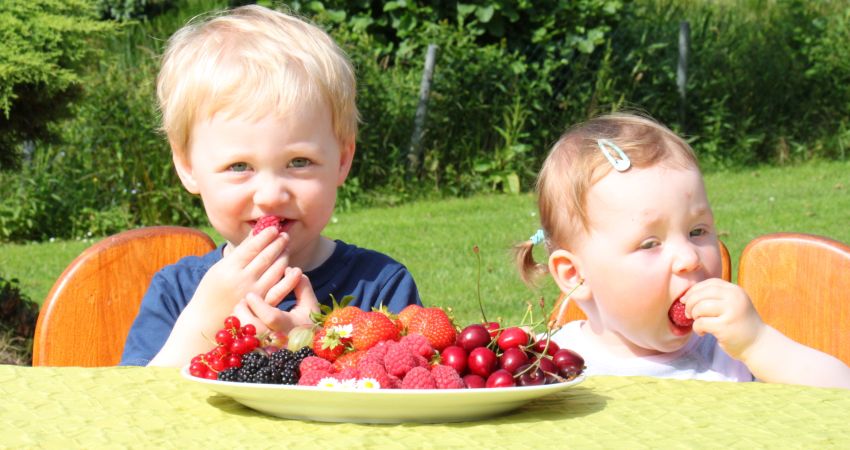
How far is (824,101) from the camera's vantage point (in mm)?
10727

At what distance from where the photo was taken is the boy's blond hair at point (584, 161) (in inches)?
88.1

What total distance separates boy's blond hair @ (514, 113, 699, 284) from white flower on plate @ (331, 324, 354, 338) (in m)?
0.84

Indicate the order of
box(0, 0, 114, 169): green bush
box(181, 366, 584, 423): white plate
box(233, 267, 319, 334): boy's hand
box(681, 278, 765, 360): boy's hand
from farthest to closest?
box(0, 0, 114, 169): green bush → box(681, 278, 765, 360): boy's hand → box(233, 267, 319, 334): boy's hand → box(181, 366, 584, 423): white plate

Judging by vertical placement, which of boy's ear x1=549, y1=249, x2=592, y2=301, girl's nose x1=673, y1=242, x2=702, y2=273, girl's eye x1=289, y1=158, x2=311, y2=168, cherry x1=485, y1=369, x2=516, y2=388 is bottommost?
boy's ear x1=549, y1=249, x2=592, y2=301

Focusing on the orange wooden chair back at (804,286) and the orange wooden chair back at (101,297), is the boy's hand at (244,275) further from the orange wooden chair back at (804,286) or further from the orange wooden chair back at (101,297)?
the orange wooden chair back at (804,286)

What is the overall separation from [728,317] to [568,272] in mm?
495

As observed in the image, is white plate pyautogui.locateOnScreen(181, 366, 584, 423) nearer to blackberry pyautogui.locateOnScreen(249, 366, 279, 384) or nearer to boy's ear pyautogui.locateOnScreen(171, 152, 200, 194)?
blackberry pyautogui.locateOnScreen(249, 366, 279, 384)

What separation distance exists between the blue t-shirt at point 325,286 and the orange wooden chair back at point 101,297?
0.15m

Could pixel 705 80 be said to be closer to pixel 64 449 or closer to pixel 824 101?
pixel 824 101

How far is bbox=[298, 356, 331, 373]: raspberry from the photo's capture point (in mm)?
1519

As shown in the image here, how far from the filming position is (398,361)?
57.5 inches

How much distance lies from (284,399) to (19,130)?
351cm

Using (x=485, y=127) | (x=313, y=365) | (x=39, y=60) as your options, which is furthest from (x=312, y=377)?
(x=485, y=127)

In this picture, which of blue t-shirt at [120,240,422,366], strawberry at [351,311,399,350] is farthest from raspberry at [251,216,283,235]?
strawberry at [351,311,399,350]
